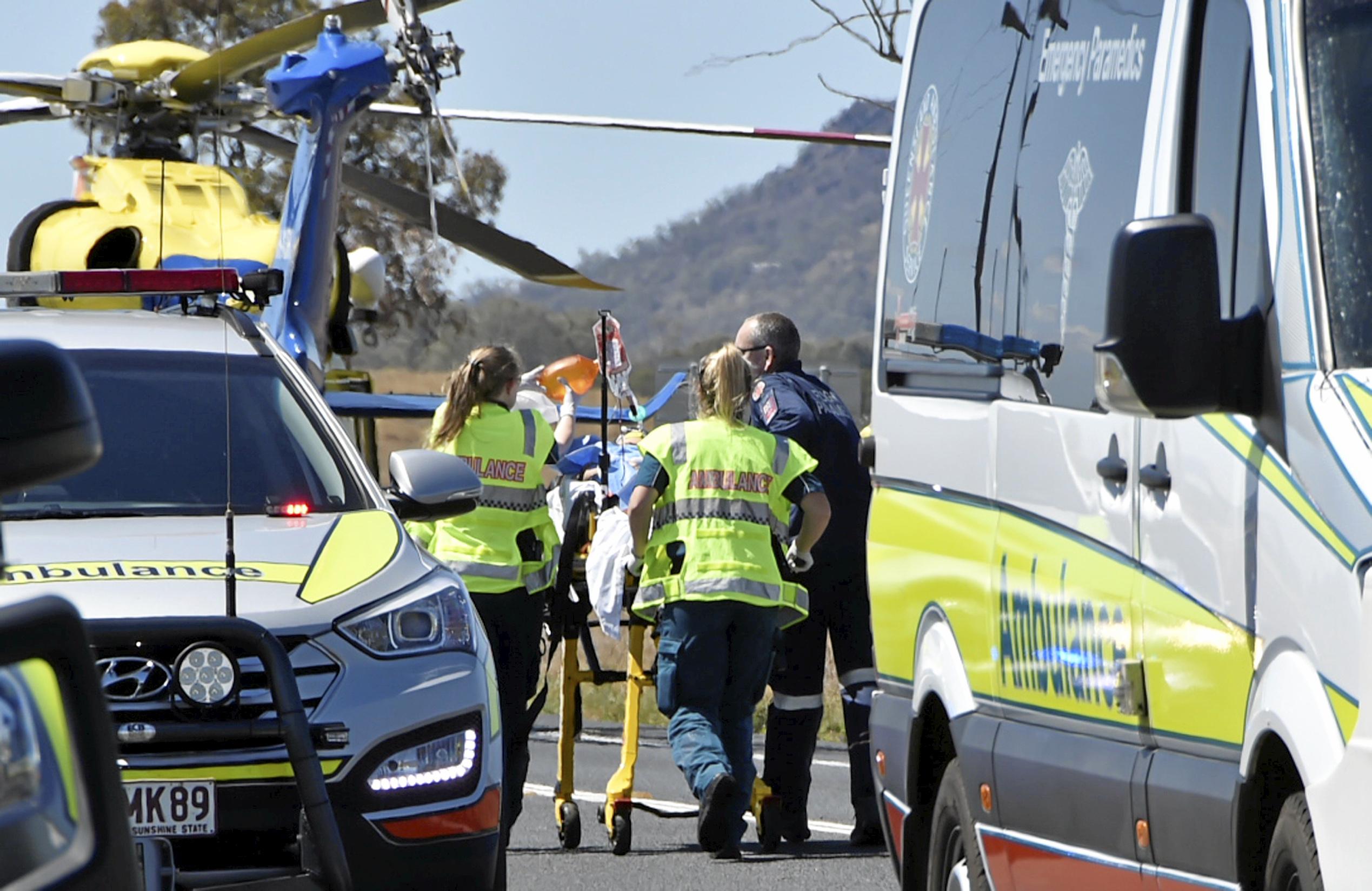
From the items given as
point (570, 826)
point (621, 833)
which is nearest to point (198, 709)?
point (621, 833)

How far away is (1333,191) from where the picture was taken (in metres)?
3.27

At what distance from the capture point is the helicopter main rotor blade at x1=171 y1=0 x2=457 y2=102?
1234 centimetres

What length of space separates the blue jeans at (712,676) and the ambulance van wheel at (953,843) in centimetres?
280

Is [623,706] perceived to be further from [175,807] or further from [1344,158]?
[1344,158]

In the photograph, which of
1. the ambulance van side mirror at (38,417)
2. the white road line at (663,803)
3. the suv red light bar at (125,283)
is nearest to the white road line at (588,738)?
the white road line at (663,803)

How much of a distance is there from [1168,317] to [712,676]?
194 inches

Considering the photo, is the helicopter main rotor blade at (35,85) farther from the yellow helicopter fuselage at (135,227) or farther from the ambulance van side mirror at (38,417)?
the ambulance van side mirror at (38,417)

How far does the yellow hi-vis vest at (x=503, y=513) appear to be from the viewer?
833 centimetres

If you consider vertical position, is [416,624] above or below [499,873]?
above

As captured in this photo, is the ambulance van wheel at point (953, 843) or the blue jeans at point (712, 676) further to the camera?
the blue jeans at point (712, 676)

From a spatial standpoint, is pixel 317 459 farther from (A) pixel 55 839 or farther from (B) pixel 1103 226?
(A) pixel 55 839

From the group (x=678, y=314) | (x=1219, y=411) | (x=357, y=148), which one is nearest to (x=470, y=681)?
(x=1219, y=411)

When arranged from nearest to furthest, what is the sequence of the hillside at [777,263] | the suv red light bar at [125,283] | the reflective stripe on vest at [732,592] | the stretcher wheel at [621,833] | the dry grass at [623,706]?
the suv red light bar at [125,283], the reflective stripe on vest at [732,592], the stretcher wheel at [621,833], the dry grass at [623,706], the hillside at [777,263]

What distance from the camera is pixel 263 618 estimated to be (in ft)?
16.8
